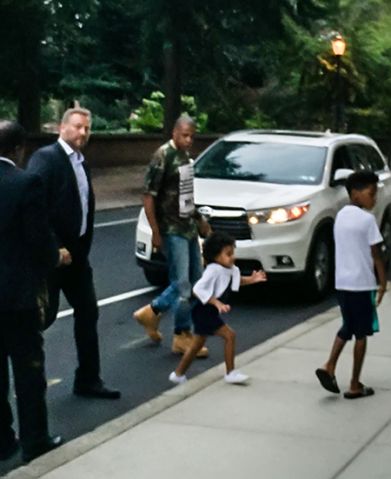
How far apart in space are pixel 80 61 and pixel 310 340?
27.1 m

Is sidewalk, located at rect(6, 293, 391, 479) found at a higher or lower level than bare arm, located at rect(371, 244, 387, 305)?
lower

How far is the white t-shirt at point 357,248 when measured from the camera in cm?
816

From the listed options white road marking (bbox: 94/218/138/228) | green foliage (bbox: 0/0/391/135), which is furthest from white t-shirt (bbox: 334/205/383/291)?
green foliage (bbox: 0/0/391/135)

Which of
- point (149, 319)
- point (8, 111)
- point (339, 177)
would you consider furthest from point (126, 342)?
point (8, 111)

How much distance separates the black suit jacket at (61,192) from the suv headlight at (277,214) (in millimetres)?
4522

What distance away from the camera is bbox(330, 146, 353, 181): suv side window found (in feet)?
46.1

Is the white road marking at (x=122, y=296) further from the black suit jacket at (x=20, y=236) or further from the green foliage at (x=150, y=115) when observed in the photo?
the green foliage at (x=150, y=115)

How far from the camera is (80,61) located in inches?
1435

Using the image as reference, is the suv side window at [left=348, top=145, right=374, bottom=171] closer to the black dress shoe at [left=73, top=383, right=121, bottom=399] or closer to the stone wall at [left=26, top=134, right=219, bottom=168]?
the black dress shoe at [left=73, top=383, right=121, bottom=399]

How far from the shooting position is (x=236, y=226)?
41.1ft

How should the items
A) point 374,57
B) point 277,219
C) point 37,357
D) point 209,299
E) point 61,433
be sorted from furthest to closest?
point 374,57 < point 277,219 < point 209,299 < point 61,433 < point 37,357

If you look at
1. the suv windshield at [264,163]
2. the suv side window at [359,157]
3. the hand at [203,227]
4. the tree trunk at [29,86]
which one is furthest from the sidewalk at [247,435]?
the tree trunk at [29,86]

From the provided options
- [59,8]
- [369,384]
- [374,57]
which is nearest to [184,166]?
[369,384]

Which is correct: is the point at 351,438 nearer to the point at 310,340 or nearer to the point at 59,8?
the point at 310,340
